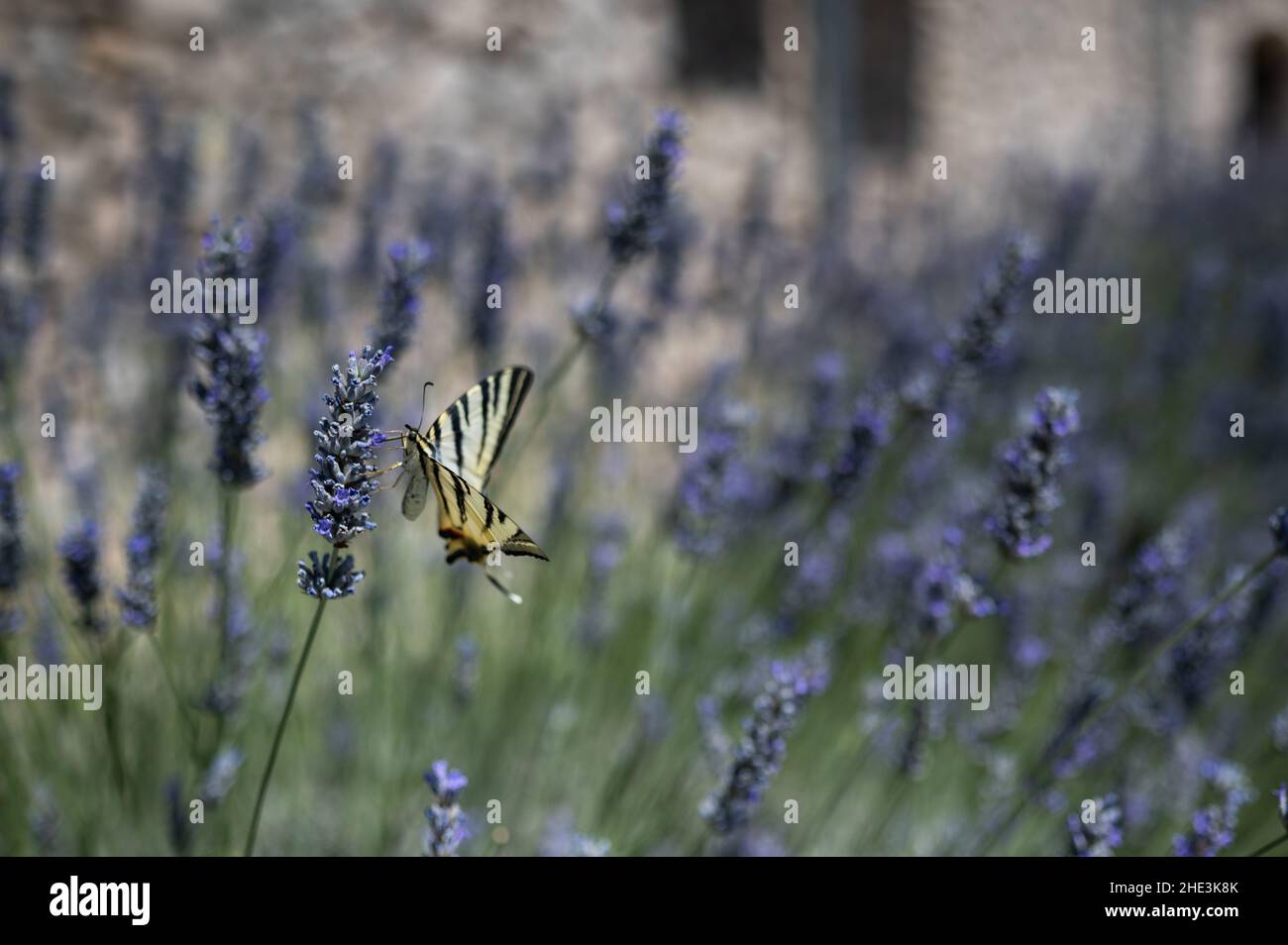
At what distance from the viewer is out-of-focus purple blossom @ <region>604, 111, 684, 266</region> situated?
1.50 m

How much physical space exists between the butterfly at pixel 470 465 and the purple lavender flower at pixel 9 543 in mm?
577

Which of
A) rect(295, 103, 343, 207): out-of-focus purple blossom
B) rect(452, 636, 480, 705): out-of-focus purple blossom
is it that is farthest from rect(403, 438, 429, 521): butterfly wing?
rect(295, 103, 343, 207): out-of-focus purple blossom

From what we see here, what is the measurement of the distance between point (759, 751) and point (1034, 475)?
56 cm

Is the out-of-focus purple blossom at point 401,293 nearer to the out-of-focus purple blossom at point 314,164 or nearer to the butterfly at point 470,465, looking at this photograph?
the butterfly at point 470,465

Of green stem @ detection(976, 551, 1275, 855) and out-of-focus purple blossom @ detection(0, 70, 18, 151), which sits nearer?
green stem @ detection(976, 551, 1275, 855)

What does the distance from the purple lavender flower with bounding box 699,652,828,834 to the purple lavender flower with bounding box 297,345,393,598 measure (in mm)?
559

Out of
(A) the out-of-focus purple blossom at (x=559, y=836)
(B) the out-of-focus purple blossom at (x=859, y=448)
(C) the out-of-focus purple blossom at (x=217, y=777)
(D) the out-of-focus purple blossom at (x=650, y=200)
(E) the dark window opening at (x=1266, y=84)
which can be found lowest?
(A) the out-of-focus purple blossom at (x=559, y=836)

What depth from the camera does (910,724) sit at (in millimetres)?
1657

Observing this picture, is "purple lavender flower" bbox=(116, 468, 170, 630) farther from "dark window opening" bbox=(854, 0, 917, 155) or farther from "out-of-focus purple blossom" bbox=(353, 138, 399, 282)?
"dark window opening" bbox=(854, 0, 917, 155)

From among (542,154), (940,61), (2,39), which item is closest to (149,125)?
(542,154)

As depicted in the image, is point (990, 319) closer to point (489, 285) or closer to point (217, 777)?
point (489, 285)

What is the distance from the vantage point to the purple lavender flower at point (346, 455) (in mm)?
938

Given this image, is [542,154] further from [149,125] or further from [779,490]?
[779,490]

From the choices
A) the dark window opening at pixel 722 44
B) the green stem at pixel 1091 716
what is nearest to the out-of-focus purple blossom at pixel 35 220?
the green stem at pixel 1091 716
